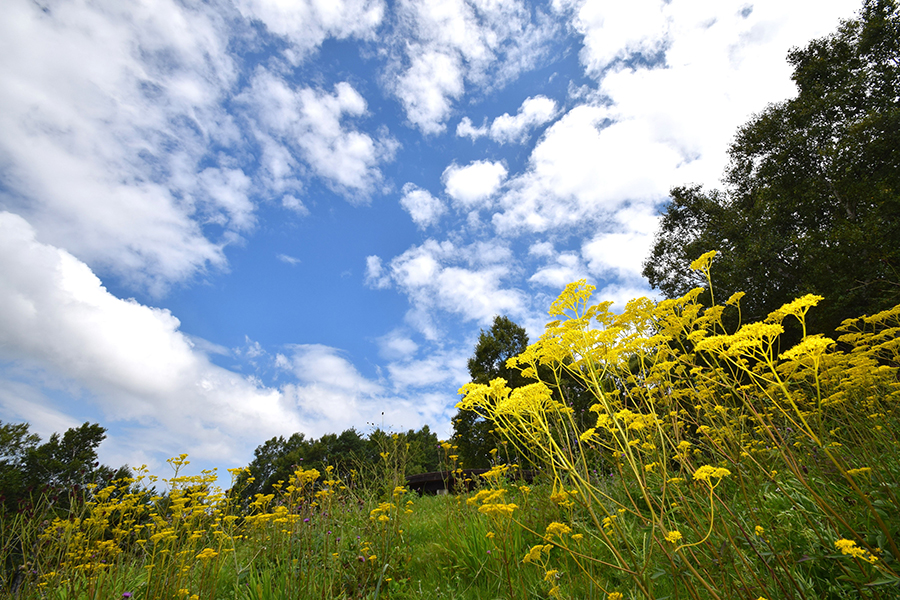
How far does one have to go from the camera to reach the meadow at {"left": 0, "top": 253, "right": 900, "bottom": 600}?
204 cm

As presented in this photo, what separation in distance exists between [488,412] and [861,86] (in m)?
18.5

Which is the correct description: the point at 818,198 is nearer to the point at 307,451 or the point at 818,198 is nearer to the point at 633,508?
the point at 633,508

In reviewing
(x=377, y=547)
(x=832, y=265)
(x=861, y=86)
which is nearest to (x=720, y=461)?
(x=377, y=547)

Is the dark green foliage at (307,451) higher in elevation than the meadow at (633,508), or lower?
higher

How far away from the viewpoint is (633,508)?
332cm

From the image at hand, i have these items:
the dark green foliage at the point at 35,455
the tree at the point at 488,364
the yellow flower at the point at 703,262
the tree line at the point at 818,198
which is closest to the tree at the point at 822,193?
the tree line at the point at 818,198

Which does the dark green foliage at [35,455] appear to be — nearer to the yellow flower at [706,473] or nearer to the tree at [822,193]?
the yellow flower at [706,473]

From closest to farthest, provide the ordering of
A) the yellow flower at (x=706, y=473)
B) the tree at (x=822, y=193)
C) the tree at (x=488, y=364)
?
the yellow flower at (x=706, y=473)
the tree at (x=822, y=193)
the tree at (x=488, y=364)

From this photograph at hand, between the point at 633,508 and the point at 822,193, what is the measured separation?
15294 mm

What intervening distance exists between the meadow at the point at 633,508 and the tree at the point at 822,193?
827 cm

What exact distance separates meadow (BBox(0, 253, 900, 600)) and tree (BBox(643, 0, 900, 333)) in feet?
27.1

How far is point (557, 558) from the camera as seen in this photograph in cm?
354

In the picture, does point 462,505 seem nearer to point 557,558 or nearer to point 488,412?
point 557,558

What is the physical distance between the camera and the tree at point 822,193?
10.3 metres
